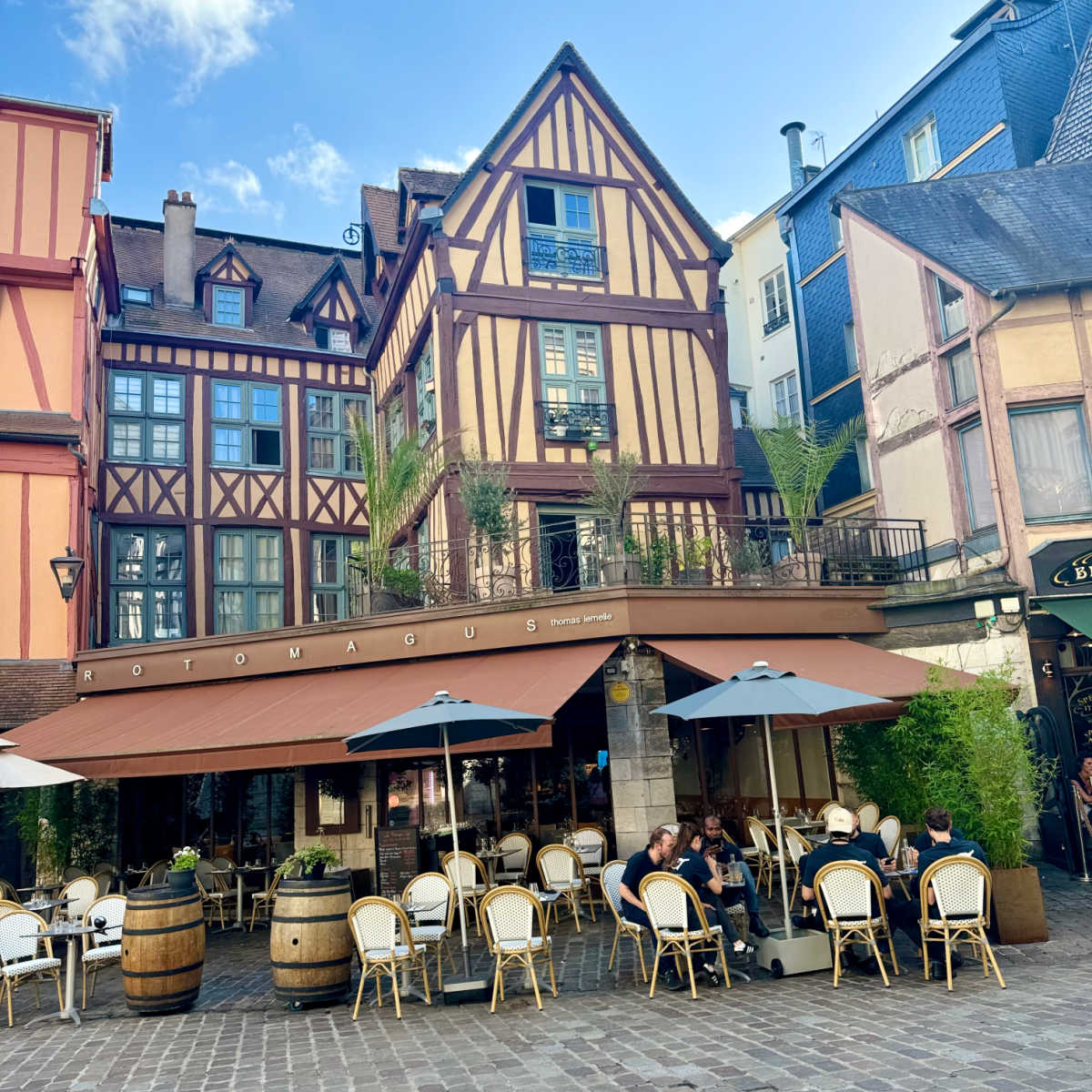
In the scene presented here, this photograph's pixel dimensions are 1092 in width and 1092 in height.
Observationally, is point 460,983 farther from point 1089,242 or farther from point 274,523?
point 274,523

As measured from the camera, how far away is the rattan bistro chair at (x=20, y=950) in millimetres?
6805

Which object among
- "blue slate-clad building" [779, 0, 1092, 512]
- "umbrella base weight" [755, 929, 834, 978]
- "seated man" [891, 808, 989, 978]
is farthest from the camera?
"blue slate-clad building" [779, 0, 1092, 512]

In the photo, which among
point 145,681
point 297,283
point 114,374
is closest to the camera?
point 145,681

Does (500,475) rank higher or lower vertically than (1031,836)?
higher

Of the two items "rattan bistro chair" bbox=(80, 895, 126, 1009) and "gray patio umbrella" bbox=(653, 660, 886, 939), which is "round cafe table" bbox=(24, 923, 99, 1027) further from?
"gray patio umbrella" bbox=(653, 660, 886, 939)

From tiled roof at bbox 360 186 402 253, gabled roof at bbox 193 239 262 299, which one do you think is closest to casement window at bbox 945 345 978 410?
tiled roof at bbox 360 186 402 253

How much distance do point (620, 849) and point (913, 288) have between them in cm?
773

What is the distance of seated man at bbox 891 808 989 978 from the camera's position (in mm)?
6195

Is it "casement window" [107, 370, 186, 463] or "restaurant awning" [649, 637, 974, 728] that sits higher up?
"casement window" [107, 370, 186, 463]

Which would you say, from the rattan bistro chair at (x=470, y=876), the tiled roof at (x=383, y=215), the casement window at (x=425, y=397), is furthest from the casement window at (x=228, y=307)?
the rattan bistro chair at (x=470, y=876)

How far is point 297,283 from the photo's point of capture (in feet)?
63.5

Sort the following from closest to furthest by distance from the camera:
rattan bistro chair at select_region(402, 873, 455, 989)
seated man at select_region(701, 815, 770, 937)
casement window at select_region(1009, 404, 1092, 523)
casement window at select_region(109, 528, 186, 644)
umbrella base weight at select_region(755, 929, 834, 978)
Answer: umbrella base weight at select_region(755, 929, 834, 978)
seated man at select_region(701, 815, 770, 937)
rattan bistro chair at select_region(402, 873, 455, 989)
casement window at select_region(1009, 404, 1092, 523)
casement window at select_region(109, 528, 186, 644)

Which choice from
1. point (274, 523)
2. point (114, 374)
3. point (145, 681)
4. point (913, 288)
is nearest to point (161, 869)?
point (145, 681)

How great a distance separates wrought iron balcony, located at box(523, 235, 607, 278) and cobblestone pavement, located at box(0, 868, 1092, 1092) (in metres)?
9.27
